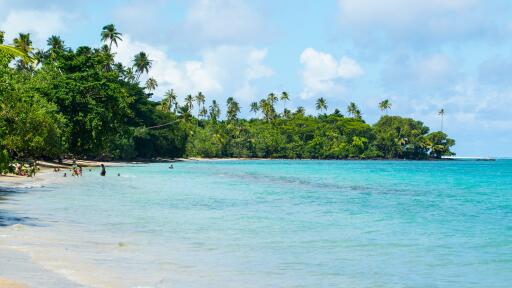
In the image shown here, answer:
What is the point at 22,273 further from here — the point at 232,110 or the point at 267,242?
the point at 232,110

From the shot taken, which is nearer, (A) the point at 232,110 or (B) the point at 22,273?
(B) the point at 22,273

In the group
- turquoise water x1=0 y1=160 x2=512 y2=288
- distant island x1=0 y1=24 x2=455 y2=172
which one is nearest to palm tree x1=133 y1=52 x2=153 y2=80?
distant island x1=0 y1=24 x2=455 y2=172

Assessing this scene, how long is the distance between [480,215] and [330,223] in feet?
34.1

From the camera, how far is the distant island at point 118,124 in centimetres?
4997

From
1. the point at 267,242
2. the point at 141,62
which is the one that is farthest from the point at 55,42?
the point at 267,242

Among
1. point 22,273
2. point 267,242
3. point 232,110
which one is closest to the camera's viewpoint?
point 22,273

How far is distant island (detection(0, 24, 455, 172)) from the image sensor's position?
50.0m

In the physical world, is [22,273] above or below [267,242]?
above

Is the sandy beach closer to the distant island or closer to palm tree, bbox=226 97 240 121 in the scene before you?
the distant island

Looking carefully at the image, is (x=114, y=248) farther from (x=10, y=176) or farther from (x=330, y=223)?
(x=10, y=176)

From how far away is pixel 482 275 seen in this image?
1454 centimetres

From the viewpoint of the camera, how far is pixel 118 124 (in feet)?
258

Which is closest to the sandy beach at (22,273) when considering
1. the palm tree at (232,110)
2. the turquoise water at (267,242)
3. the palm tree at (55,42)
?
the turquoise water at (267,242)

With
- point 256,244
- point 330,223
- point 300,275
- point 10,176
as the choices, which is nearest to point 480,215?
point 330,223
